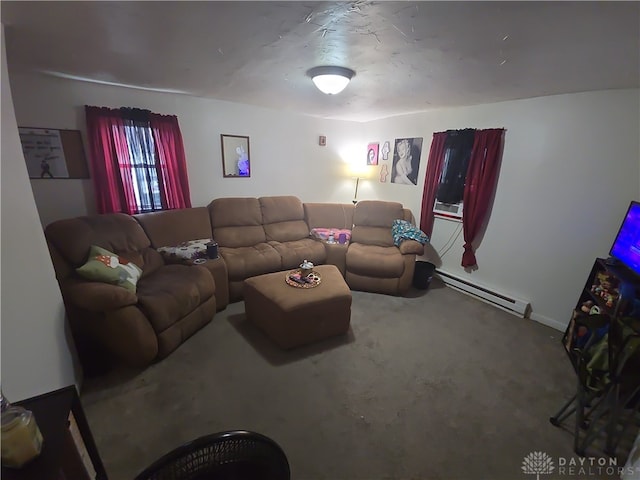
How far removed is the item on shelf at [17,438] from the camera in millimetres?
669

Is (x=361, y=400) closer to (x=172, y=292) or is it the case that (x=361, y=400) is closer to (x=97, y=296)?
(x=172, y=292)

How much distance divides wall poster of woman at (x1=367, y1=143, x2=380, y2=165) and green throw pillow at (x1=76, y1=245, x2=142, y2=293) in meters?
3.58

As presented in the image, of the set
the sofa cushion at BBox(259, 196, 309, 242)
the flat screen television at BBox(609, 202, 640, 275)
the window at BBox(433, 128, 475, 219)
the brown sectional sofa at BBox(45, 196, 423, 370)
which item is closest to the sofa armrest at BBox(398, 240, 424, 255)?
the brown sectional sofa at BBox(45, 196, 423, 370)

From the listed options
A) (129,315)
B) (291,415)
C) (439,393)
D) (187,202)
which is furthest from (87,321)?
(439,393)

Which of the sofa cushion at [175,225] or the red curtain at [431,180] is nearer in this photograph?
the sofa cushion at [175,225]

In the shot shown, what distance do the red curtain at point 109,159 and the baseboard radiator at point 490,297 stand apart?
3809 millimetres

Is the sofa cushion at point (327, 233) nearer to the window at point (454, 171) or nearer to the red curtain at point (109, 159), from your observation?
the window at point (454, 171)

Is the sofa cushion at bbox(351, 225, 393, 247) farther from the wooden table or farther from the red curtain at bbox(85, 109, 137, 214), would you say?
the wooden table

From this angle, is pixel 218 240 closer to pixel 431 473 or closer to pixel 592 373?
pixel 431 473

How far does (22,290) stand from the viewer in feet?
4.64

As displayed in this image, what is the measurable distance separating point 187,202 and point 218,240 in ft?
1.91

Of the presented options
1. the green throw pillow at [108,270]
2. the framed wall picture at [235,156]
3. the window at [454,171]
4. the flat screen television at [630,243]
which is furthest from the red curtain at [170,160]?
the flat screen television at [630,243]

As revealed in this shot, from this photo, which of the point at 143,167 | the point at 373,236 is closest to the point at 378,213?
the point at 373,236

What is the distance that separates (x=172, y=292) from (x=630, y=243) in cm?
330
